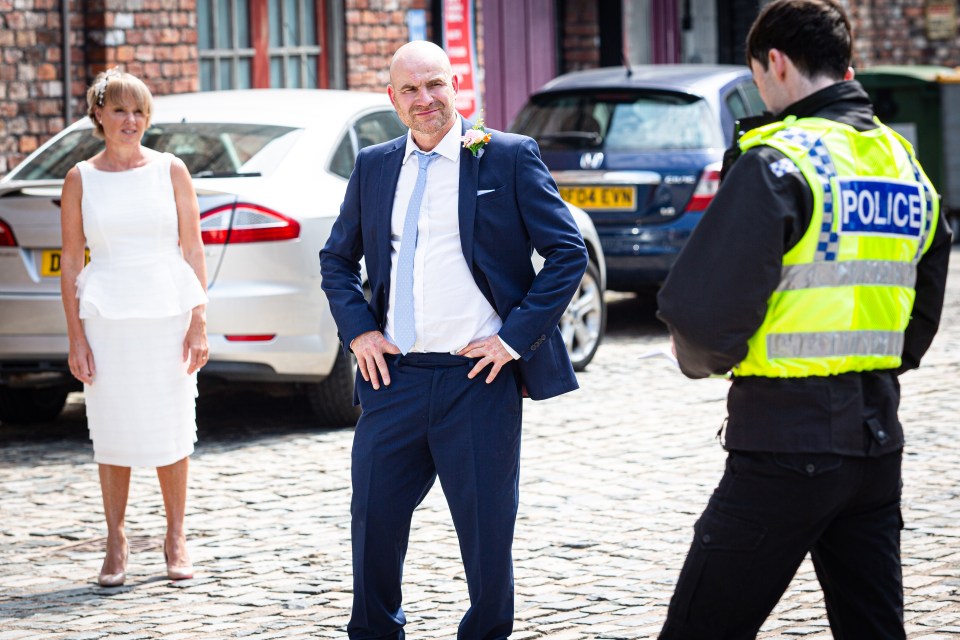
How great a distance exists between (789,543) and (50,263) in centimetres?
519

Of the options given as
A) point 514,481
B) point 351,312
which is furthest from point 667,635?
point 351,312

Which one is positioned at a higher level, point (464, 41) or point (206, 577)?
point (464, 41)

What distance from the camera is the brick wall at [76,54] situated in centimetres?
1173

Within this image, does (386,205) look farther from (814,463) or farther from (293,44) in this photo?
(293,44)

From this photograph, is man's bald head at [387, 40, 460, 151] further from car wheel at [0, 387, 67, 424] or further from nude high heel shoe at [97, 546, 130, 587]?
car wheel at [0, 387, 67, 424]

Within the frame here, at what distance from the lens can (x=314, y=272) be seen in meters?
7.83

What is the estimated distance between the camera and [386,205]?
424 centimetres

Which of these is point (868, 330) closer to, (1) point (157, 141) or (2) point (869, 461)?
(2) point (869, 461)

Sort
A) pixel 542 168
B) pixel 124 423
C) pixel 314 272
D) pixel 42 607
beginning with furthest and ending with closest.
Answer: pixel 314 272, pixel 124 423, pixel 42 607, pixel 542 168

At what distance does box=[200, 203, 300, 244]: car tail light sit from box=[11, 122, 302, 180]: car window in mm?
358

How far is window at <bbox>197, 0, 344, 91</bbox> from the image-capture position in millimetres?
13648

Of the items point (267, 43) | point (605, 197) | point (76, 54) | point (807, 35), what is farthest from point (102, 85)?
point (267, 43)

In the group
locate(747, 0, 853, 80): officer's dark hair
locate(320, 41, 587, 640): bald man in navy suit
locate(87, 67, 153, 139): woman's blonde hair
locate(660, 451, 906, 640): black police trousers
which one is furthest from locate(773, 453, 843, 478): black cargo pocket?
locate(87, 67, 153, 139): woman's blonde hair

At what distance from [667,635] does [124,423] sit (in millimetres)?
2871
